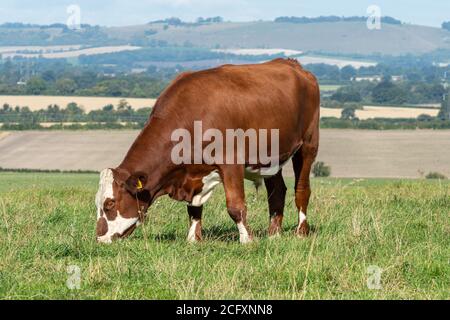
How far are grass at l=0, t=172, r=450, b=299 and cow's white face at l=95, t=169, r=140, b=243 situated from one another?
19cm

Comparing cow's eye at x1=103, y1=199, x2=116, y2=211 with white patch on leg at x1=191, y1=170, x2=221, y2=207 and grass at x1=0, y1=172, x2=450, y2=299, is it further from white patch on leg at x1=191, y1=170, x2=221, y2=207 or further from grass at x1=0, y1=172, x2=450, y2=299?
white patch on leg at x1=191, y1=170, x2=221, y2=207

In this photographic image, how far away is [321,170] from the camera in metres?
59.8

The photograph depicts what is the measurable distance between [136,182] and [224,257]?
1.49m

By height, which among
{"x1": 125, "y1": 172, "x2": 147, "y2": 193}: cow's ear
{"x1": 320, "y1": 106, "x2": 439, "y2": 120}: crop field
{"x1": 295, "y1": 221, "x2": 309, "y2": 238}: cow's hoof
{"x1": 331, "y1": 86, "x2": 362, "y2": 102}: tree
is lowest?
{"x1": 331, "y1": 86, "x2": 362, "y2": 102}: tree

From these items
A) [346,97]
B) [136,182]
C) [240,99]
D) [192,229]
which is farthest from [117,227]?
[346,97]

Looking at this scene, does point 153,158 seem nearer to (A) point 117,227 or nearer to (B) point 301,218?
(A) point 117,227

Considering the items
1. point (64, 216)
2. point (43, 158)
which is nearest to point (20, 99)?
point (43, 158)

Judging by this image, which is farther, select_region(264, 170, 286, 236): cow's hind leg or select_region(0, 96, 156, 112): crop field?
select_region(0, 96, 156, 112): crop field

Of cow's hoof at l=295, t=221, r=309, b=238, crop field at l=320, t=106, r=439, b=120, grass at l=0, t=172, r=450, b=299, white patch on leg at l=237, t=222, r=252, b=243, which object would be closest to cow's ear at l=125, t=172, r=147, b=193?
grass at l=0, t=172, r=450, b=299

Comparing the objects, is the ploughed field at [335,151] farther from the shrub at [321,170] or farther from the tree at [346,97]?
the tree at [346,97]

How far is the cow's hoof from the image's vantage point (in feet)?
36.0

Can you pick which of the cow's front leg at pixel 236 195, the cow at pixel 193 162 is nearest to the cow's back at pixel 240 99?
the cow at pixel 193 162

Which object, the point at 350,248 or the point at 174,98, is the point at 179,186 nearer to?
the point at 174,98
